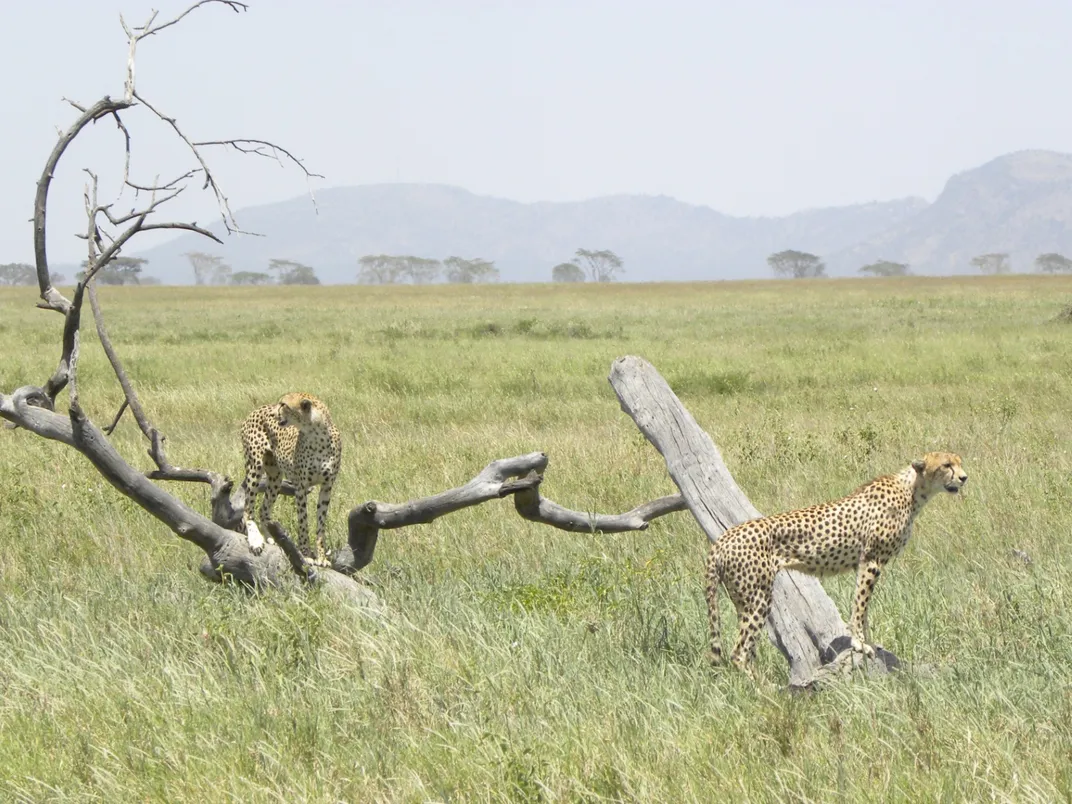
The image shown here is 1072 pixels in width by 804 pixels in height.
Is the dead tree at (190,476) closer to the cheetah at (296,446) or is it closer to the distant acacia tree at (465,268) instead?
the cheetah at (296,446)

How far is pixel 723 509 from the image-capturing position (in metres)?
5.70

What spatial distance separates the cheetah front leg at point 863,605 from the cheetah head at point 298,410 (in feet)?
A: 7.97

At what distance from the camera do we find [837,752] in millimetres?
3994

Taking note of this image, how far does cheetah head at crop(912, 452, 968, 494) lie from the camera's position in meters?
4.82

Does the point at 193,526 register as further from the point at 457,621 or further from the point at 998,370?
the point at 998,370

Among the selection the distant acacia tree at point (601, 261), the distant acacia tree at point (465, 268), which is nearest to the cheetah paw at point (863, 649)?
the distant acacia tree at point (601, 261)

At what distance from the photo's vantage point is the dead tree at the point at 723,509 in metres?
4.89

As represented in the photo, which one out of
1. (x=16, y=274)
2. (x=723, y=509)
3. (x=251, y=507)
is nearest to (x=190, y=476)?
(x=251, y=507)

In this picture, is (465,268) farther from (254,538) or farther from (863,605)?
(863,605)

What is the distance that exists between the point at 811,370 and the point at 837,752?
15648mm

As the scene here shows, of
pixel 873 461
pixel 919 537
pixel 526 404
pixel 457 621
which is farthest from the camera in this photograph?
pixel 526 404

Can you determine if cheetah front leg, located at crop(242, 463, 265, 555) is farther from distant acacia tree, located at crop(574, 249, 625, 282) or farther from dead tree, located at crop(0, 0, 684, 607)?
distant acacia tree, located at crop(574, 249, 625, 282)

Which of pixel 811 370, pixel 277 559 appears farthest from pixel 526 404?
pixel 277 559

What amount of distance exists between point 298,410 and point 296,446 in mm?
245
